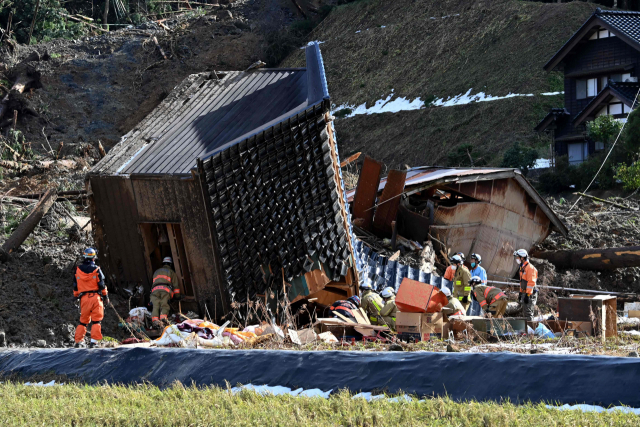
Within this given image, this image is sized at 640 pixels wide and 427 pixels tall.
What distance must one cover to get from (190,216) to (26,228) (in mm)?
4774

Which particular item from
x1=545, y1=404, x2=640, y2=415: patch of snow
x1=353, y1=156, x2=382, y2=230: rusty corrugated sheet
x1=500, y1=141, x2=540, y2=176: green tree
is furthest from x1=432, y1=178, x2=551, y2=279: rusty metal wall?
x1=500, y1=141, x2=540, y2=176: green tree

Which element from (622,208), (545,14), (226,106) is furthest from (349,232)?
(545,14)

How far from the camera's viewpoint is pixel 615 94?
31562 millimetres

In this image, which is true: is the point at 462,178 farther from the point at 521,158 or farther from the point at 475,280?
the point at 521,158

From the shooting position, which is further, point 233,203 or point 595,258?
point 595,258

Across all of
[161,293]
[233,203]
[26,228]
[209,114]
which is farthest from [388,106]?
[233,203]

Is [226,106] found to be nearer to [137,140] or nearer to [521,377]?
[137,140]

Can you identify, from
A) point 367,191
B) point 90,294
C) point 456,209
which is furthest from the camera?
point 367,191

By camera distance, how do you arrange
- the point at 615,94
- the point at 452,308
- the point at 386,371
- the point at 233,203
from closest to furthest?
1. the point at 386,371
2. the point at 452,308
3. the point at 233,203
4. the point at 615,94

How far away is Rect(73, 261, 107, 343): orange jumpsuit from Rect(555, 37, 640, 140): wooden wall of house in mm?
28510

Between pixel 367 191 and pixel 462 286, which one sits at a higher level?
pixel 367 191

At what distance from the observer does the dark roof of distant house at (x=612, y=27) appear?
107ft

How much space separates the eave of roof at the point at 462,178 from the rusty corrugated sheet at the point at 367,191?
0.55 m

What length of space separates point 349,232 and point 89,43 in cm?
4078
